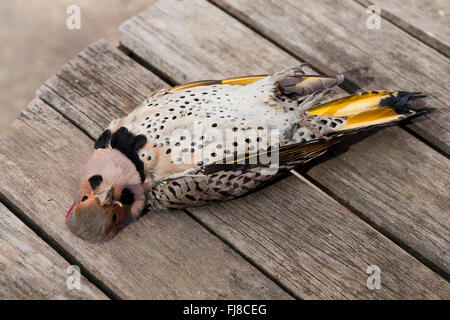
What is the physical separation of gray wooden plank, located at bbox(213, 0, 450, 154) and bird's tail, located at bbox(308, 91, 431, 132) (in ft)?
0.78

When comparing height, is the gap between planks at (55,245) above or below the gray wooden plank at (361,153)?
below

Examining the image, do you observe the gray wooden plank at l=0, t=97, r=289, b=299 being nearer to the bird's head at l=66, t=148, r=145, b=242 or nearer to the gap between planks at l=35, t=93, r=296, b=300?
the gap between planks at l=35, t=93, r=296, b=300

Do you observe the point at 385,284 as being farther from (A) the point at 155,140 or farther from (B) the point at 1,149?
(B) the point at 1,149

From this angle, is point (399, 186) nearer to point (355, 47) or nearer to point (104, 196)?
point (355, 47)

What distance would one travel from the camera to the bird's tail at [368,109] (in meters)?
2.13

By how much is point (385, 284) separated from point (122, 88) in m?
1.58

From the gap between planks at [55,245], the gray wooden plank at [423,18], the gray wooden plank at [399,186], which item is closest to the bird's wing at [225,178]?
the gray wooden plank at [399,186]

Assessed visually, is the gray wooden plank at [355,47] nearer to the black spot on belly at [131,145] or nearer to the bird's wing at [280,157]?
the bird's wing at [280,157]

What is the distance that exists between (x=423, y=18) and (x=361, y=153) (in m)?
0.99

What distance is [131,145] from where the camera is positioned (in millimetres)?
1986

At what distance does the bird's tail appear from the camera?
7.00 ft

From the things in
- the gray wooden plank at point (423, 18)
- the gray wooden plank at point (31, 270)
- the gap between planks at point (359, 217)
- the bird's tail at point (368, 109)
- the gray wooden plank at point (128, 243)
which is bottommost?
the gray wooden plank at point (31, 270)

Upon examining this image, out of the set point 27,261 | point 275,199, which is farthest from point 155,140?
point 27,261

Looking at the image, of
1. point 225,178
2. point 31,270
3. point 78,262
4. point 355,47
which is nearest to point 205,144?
point 225,178
